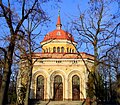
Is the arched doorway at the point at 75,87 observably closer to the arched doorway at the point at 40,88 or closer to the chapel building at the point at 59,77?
the chapel building at the point at 59,77

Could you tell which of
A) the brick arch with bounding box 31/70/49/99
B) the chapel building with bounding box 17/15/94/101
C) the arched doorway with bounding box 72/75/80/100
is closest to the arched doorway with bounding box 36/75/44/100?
the chapel building with bounding box 17/15/94/101

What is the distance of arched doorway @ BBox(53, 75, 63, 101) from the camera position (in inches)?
1591

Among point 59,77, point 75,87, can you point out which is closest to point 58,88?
point 59,77

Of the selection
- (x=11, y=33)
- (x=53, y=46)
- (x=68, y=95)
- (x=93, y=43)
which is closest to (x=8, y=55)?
(x=11, y=33)

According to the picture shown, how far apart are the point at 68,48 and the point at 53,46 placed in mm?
2806

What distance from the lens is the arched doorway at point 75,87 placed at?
40384 millimetres

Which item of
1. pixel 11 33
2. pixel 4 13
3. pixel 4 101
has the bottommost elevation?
pixel 4 101

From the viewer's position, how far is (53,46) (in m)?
47.8

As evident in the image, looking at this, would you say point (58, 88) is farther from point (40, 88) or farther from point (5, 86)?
point (5, 86)

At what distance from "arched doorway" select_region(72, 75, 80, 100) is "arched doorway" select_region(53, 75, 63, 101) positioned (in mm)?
1901

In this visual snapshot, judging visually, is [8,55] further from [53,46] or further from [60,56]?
[53,46]

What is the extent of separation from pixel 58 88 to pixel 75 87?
106 inches

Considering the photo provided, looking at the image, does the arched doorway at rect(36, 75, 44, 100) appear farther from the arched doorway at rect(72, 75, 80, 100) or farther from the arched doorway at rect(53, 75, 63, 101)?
the arched doorway at rect(72, 75, 80, 100)

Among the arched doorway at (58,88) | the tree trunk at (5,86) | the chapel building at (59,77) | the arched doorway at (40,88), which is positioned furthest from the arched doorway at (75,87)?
the tree trunk at (5,86)
